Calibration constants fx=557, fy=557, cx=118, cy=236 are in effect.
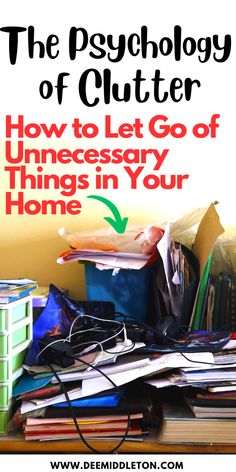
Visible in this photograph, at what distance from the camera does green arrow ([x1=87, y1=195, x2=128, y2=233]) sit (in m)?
1.39

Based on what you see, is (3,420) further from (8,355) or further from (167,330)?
(167,330)

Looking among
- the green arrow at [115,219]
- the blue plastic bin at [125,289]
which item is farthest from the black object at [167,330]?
the green arrow at [115,219]

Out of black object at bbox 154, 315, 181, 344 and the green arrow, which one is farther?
the green arrow

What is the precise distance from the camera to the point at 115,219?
1454mm

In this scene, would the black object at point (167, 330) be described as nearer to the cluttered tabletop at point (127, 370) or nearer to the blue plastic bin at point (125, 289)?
the cluttered tabletop at point (127, 370)

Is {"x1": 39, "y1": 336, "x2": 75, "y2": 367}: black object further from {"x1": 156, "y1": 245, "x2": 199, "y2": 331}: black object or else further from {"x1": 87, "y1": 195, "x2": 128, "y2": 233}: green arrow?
{"x1": 87, "y1": 195, "x2": 128, "y2": 233}: green arrow

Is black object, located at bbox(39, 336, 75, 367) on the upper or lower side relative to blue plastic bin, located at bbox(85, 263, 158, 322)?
lower

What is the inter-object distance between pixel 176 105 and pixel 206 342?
657 mm

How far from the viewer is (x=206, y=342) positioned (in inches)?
44.4

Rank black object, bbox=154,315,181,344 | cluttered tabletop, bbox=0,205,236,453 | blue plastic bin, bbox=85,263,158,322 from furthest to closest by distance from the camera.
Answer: blue plastic bin, bbox=85,263,158,322, black object, bbox=154,315,181,344, cluttered tabletop, bbox=0,205,236,453

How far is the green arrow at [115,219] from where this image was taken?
1388 mm

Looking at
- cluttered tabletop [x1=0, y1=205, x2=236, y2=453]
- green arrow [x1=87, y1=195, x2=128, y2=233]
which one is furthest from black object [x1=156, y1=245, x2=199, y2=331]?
green arrow [x1=87, y1=195, x2=128, y2=233]
